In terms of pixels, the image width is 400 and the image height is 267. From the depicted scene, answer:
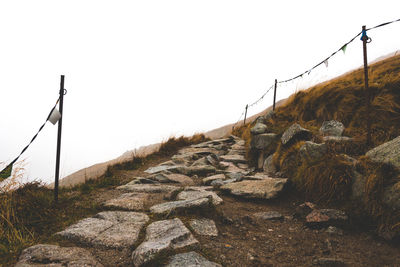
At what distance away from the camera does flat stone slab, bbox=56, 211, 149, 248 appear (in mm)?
1898

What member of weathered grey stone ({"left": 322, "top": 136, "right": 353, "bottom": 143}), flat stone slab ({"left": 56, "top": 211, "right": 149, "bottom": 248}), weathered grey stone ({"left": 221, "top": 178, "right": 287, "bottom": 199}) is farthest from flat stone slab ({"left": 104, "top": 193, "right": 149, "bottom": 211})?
weathered grey stone ({"left": 322, "top": 136, "right": 353, "bottom": 143})

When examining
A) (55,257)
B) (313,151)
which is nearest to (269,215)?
(313,151)

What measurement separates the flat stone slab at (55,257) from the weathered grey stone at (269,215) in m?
1.66

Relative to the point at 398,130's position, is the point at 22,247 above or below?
below

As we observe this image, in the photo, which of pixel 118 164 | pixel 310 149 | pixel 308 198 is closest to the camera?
pixel 308 198

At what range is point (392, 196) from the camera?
1.87m

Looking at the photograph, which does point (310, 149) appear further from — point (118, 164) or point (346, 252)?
point (118, 164)

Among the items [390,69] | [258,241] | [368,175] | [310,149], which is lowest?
[258,241]

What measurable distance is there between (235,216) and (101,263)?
1.41m

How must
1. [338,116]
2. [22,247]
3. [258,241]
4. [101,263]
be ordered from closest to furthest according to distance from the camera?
[101,263]
[22,247]
[258,241]
[338,116]

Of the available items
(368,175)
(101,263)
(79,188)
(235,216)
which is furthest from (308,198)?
(79,188)

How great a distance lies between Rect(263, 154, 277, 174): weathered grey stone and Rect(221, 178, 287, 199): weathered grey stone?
835 millimetres

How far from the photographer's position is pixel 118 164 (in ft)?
18.1

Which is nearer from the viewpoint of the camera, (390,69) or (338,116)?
(338,116)
